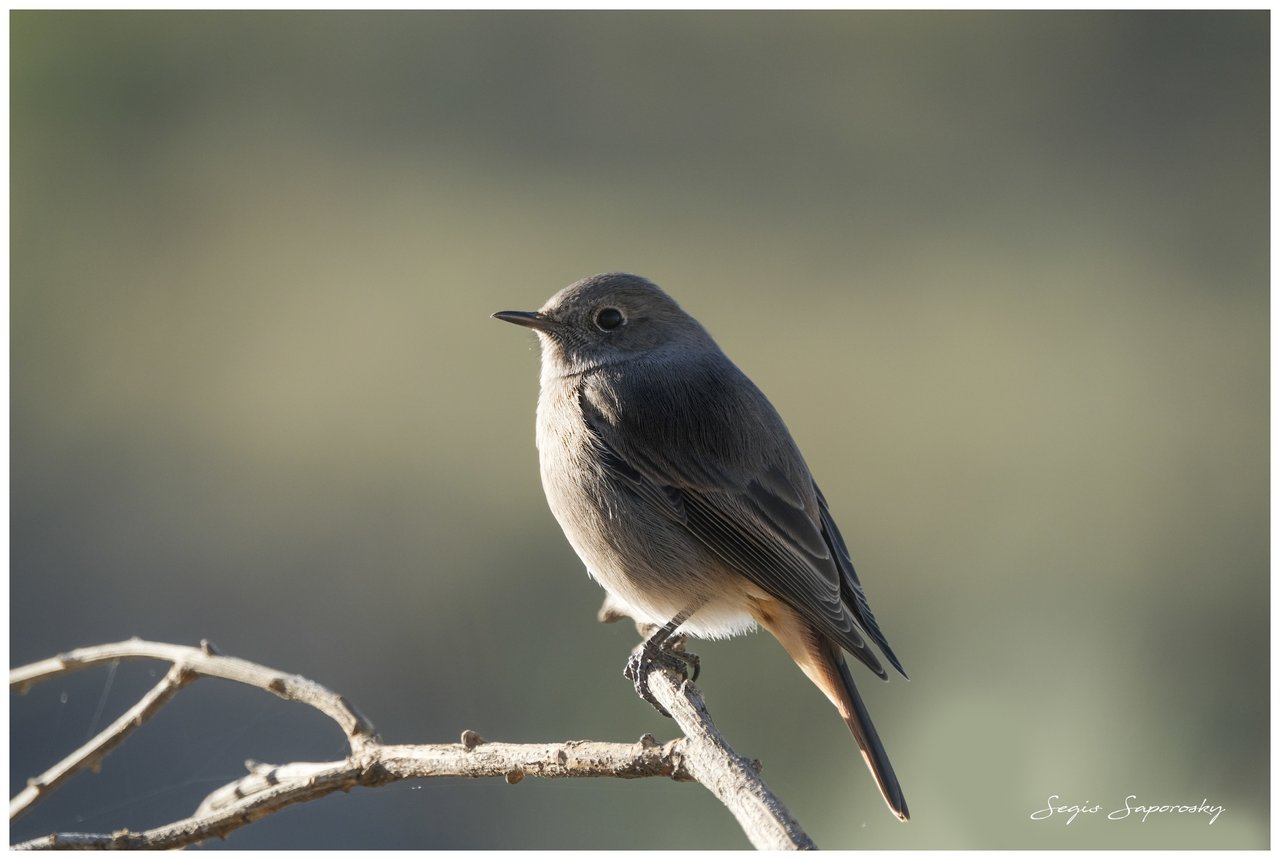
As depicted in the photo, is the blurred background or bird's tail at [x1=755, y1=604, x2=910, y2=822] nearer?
bird's tail at [x1=755, y1=604, x2=910, y2=822]

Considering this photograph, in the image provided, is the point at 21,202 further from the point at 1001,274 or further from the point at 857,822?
the point at 857,822

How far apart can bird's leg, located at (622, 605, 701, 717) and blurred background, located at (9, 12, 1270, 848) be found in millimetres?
1102

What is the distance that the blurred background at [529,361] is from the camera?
16.4ft

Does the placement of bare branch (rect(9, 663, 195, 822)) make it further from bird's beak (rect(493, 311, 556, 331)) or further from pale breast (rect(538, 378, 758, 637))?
bird's beak (rect(493, 311, 556, 331))

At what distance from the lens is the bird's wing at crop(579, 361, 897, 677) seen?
3.16 meters

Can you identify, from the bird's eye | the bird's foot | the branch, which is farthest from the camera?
the bird's eye

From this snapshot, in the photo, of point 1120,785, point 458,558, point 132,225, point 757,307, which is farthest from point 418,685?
point 132,225

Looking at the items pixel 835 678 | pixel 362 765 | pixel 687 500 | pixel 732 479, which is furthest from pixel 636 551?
pixel 362 765

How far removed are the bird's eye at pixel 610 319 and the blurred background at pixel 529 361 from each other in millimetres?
1611

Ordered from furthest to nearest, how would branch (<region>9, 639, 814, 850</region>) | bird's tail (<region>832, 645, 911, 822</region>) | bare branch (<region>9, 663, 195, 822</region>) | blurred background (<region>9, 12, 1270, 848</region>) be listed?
blurred background (<region>9, 12, 1270, 848</region>) → bird's tail (<region>832, 645, 911, 822</region>) → bare branch (<region>9, 663, 195, 822</region>) → branch (<region>9, 639, 814, 850</region>)

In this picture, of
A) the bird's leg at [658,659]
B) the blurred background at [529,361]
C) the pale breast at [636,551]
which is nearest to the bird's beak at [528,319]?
the pale breast at [636,551]

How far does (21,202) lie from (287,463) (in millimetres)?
2177
